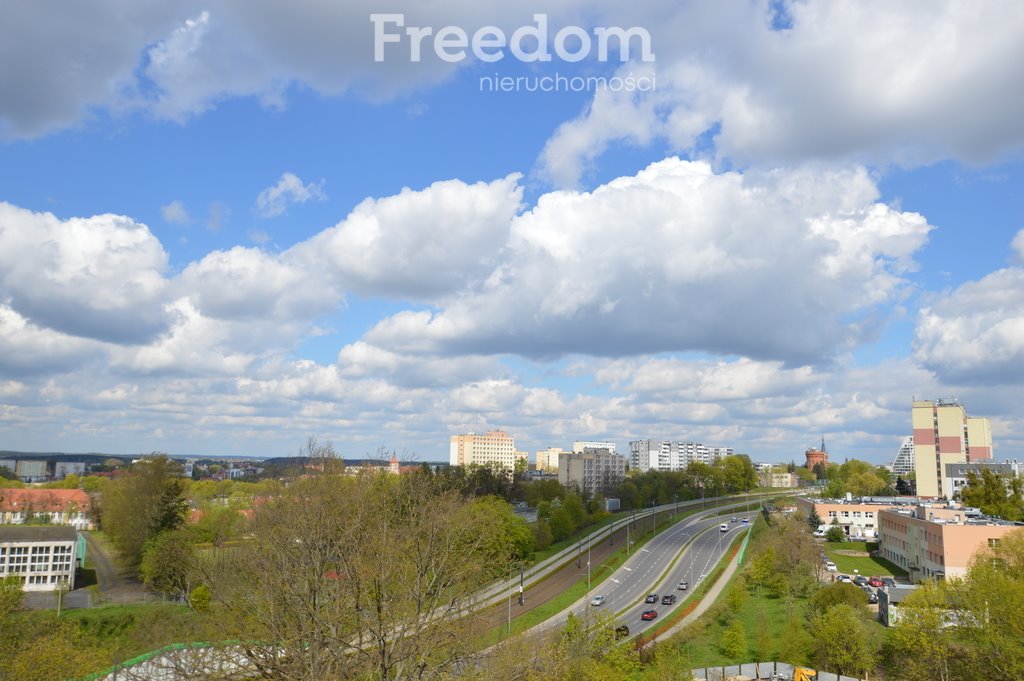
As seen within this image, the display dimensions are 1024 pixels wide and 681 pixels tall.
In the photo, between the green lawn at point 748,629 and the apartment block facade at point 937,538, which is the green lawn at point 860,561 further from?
the green lawn at point 748,629

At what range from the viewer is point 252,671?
20375 millimetres

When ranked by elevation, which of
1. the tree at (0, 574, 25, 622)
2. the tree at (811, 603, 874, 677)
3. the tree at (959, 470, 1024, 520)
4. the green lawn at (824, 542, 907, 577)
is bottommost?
the green lawn at (824, 542, 907, 577)

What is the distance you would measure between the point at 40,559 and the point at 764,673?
65.8 metres

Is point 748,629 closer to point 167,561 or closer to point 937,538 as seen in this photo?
point 937,538

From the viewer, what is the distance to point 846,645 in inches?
1517

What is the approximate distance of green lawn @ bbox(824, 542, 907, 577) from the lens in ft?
219

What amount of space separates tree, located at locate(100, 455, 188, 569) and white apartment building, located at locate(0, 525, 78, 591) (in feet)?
16.2

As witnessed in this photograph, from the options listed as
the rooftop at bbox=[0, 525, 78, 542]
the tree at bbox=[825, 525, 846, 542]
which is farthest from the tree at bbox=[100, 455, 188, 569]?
the tree at bbox=[825, 525, 846, 542]

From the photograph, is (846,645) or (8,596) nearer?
(846,645)

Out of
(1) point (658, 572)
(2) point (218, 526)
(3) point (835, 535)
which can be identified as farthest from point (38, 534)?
(3) point (835, 535)

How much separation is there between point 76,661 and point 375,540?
44.6 ft

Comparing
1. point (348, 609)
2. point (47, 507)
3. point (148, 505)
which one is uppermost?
point (348, 609)

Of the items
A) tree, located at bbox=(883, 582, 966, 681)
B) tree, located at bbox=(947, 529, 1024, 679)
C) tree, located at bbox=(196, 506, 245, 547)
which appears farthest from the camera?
tree, located at bbox=(196, 506, 245, 547)

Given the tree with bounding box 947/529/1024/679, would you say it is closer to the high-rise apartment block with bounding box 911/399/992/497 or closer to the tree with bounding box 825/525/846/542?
the tree with bounding box 825/525/846/542
